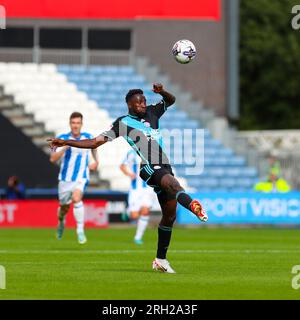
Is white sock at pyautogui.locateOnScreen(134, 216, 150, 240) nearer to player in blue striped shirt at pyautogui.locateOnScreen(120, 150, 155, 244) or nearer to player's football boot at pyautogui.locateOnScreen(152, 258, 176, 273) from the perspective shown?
player in blue striped shirt at pyautogui.locateOnScreen(120, 150, 155, 244)

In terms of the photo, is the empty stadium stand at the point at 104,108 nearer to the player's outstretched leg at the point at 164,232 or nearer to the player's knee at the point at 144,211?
the player's knee at the point at 144,211

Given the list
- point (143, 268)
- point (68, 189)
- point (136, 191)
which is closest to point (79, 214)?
point (68, 189)

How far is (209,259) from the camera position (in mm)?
17844

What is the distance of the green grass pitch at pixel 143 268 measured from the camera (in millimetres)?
12516

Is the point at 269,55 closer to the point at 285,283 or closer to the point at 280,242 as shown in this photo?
the point at 280,242

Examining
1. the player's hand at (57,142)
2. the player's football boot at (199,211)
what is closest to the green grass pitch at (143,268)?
the player's football boot at (199,211)

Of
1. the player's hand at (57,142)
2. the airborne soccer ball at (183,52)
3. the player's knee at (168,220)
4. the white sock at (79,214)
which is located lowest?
the white sock at (79,214)

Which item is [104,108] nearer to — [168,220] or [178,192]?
[168,220]

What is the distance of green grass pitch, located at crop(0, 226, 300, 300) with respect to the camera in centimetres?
1252

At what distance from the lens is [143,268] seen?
16.0m

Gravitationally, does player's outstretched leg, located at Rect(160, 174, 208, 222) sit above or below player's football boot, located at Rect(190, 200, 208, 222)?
above

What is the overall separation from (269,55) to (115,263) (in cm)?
4196

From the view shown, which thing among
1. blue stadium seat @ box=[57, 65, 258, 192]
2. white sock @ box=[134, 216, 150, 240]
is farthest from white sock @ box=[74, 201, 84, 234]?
blue stadium seat @ box=[57, 65, 258, 192]
